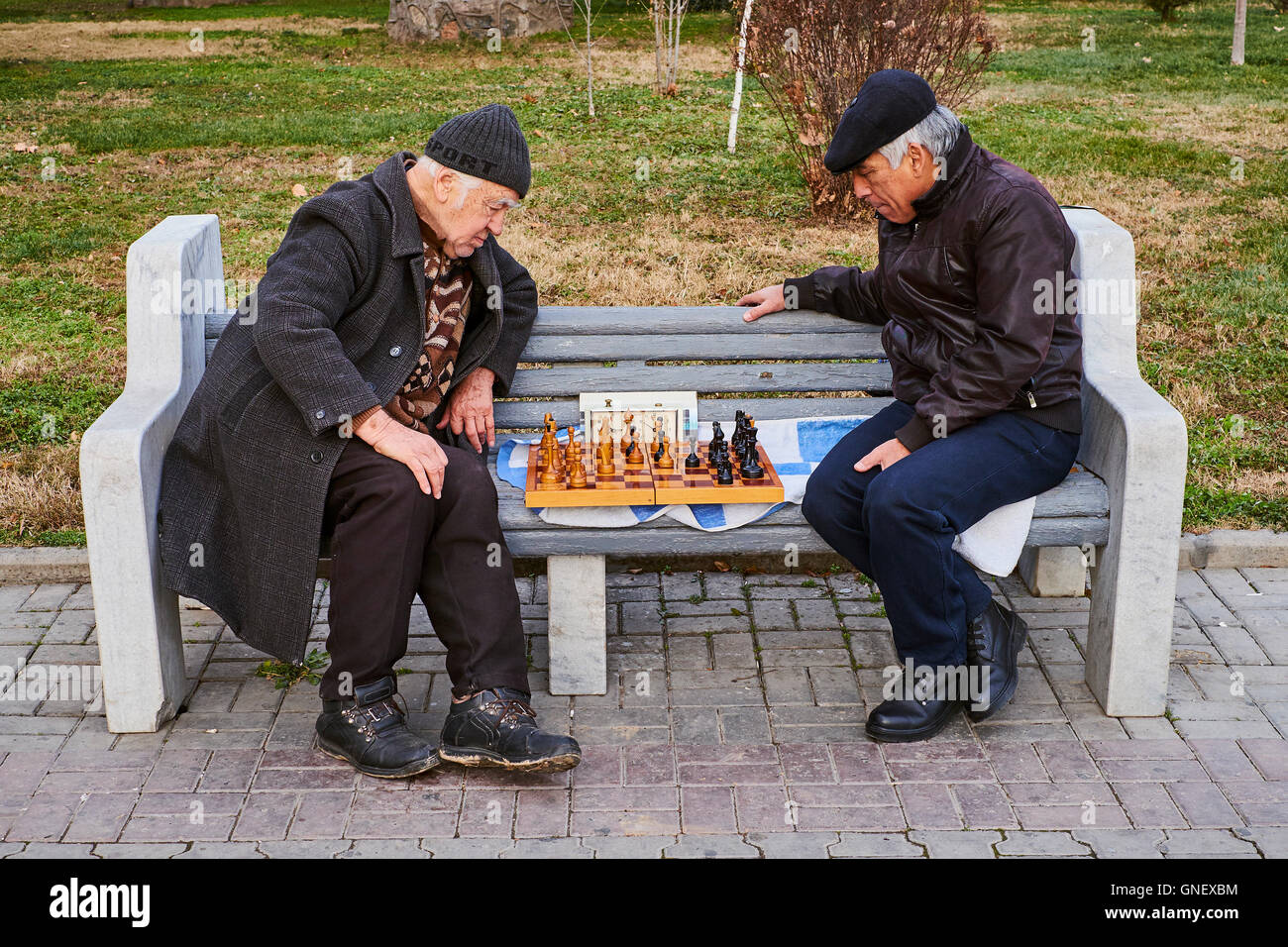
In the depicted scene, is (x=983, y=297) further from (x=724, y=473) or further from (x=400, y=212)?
(x=400, y=212)

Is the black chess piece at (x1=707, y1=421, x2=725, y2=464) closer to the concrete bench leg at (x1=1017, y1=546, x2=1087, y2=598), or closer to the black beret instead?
the black beret

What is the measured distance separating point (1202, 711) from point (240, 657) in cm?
288

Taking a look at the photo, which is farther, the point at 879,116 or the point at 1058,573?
the point at 1058,573

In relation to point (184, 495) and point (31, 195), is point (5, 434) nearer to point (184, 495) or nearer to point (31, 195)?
point (184, 495)

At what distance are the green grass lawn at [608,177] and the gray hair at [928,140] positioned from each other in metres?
2.05

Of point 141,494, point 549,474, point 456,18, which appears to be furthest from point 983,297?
point 456,18

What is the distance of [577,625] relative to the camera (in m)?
3.95

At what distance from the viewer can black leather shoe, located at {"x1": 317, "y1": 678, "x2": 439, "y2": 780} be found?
3539mm

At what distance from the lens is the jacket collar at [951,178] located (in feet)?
12.1

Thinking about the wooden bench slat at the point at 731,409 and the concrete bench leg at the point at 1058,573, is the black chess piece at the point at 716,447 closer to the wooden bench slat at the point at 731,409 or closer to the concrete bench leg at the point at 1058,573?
the wooden bench slat at the point at 731,409

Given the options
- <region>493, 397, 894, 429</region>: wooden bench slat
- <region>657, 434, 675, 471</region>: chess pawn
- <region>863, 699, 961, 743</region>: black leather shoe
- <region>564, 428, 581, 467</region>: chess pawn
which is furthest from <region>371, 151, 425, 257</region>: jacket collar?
<region>863, 699, 961, 743</region>: black leather shoe

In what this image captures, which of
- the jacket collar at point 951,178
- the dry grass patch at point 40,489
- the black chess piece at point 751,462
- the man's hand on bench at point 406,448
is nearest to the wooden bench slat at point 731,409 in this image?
the black chess piece at point 751,462

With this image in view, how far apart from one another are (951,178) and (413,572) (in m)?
1.80

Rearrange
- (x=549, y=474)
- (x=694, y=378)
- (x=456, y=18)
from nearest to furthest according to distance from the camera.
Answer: (x=549, y=474), (x=694, y=378), (x=456, y=18)
